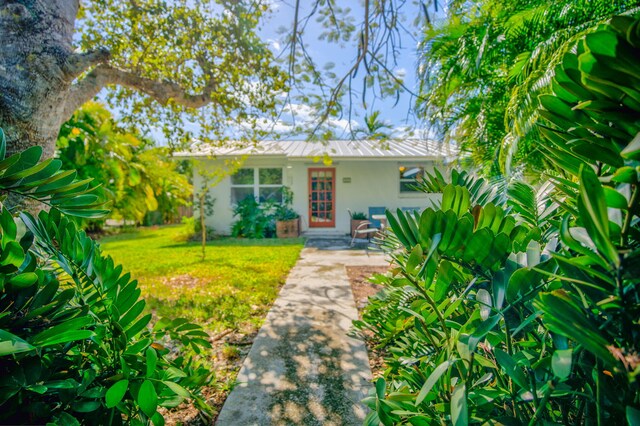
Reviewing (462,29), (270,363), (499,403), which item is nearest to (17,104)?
(270,363)

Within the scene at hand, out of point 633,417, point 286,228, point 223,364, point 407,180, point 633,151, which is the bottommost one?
point 223,364

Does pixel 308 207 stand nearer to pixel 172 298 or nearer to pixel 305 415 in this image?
pixel 172 298

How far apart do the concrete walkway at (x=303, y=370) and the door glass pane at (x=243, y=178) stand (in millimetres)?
8415

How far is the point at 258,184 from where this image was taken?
12273 millimetres

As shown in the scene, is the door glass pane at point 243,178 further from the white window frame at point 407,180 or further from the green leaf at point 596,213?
the green leaf at point 596,213

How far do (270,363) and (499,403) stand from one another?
206cm

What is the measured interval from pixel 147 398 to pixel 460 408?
39.0 inches

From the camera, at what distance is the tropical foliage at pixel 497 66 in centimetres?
327

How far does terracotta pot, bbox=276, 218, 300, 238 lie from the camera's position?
11266 mm

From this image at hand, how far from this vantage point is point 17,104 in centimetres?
201

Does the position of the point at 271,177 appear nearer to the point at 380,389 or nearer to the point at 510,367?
the point at 380,389

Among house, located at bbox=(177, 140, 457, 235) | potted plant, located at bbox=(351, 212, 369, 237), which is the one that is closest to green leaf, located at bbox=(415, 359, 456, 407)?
potted plant, located at bbox=(351, 212, 369, 237)

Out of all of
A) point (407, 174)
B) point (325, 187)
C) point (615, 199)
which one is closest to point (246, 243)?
point (325, 187)

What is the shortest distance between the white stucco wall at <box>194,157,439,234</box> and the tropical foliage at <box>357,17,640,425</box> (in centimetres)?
1109
